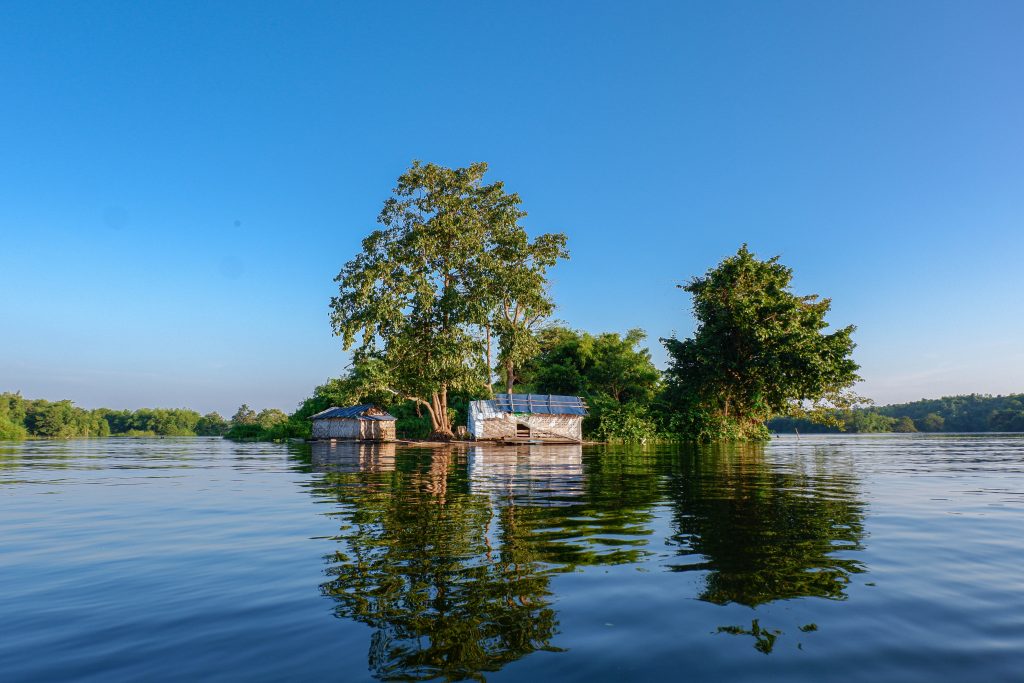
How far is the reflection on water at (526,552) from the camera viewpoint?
4.11 m

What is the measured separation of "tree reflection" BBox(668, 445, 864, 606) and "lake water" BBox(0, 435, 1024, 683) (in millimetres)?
45

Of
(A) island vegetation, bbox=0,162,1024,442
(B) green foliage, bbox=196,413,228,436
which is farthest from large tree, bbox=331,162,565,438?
(B) green foliage, bbox=196,413,228,436

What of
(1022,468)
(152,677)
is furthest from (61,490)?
(1022,468)

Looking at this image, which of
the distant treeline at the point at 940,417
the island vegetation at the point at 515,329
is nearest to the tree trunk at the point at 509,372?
the island vegetation at the point at 515,329

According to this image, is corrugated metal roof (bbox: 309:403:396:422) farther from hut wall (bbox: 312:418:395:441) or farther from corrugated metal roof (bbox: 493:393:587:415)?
corrugated metal roof (bbox: 493:393:587:415)

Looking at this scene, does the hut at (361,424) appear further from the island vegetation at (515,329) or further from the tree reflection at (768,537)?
the tree reflection at (768,537)

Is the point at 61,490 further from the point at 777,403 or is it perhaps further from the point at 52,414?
the point at 52,414

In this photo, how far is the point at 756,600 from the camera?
16.0 feet

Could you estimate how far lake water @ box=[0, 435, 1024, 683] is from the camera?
12.0 ft

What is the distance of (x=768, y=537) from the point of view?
24.7 feet

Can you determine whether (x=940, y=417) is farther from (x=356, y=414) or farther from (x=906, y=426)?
(x=356, y=414)

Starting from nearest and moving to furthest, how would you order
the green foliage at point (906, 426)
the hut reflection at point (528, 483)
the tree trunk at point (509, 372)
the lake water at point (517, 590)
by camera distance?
the lake water at point (517, 590), the hut reflection at point (528, 483), the tree trunk at point (509, 372), the green foliage at point (906, 426)

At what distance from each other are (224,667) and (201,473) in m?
18.9

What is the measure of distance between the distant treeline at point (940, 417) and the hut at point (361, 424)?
322ft
